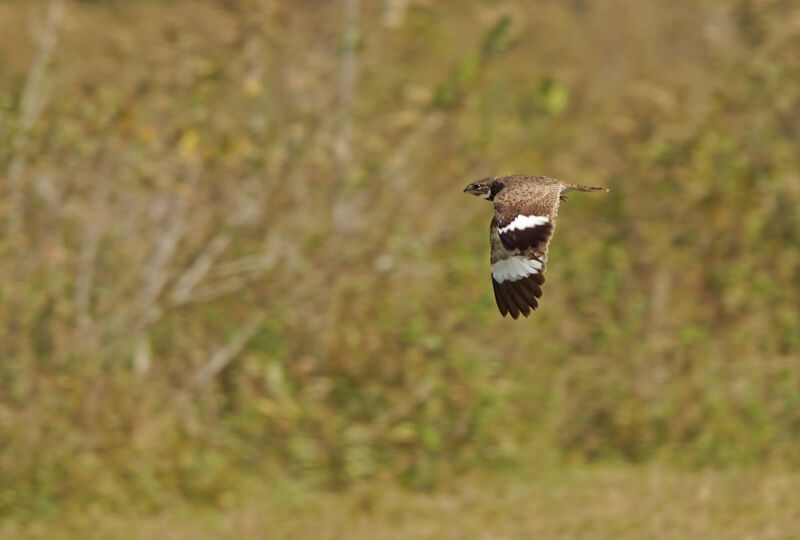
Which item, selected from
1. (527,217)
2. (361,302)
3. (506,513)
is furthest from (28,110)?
(527,217)

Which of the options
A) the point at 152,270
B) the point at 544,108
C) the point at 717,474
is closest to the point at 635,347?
the point at 717,474

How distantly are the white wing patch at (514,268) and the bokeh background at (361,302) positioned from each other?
86.6 inches

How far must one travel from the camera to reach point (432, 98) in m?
6.36

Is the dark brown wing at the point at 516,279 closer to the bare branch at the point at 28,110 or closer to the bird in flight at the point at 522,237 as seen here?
the bird in flight at the point at 522,237

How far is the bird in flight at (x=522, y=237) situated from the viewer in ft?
10.6

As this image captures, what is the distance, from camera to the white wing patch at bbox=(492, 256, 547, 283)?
3.44 metres

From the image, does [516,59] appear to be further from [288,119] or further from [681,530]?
[681,530]

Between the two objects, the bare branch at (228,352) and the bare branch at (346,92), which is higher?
the bare branch at (346,92)

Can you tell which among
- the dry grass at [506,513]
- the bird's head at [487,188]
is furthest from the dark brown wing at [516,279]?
the dry grass at [506,513]

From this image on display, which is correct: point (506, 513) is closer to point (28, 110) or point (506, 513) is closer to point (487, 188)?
point (487, 188)

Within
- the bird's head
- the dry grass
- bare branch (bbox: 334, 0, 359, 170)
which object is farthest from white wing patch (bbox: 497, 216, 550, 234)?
bare branch (bbox: 334, 0, 359, 170)

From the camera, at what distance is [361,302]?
6250 millimetres

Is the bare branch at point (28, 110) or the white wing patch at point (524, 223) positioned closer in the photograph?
the white wing patch at point (524, 223)

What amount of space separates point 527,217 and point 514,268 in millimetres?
285
